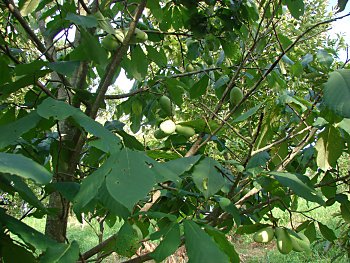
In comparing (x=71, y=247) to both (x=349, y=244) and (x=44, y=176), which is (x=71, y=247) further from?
(x=349, y=244)

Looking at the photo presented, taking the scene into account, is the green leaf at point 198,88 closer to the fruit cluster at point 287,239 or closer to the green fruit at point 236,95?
the green fruit at point 236,95

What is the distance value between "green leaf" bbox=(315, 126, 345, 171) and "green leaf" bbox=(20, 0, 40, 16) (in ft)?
2.88

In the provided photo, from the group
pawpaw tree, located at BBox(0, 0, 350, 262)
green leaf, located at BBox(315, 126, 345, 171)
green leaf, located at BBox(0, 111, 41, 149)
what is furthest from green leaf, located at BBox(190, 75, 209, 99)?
green leaf, located at BBox(0, 111, 41, 149)

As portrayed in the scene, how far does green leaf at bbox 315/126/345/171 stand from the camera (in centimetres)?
116

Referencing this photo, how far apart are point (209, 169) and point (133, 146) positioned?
1.12 ft

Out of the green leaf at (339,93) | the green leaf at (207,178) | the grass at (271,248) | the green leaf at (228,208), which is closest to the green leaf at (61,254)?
the green leaf at (207,178)

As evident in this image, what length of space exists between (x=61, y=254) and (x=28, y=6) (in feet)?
2.53

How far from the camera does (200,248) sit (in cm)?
73

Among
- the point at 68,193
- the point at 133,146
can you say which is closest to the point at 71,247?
the point at 68,193

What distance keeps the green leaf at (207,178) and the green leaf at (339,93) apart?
280mm

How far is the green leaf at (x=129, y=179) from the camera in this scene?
0.60 meters

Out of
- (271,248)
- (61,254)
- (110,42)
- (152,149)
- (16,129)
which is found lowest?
(271,248)

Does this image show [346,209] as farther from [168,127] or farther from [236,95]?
[168,127]

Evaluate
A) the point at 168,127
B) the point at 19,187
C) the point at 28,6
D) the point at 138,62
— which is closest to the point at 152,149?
the point at 168,127
